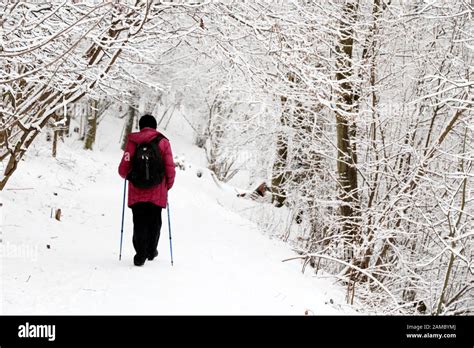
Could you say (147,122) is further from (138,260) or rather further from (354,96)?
(354,96)

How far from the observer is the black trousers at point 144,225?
539cm

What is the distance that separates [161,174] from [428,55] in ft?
16.5

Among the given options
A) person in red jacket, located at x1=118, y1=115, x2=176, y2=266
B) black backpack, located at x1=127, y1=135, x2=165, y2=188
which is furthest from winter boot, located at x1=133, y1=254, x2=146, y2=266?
black backpack, located at x1=127, y1=135, x2=165, y2=188

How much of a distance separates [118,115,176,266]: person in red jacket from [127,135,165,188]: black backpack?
2.5 inches

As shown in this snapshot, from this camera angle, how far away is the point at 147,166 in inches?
206

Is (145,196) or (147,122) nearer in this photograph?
(145,196)

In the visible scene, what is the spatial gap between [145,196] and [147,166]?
35cm

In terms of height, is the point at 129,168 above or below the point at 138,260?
above

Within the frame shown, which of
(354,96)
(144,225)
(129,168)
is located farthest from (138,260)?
(354,96)
